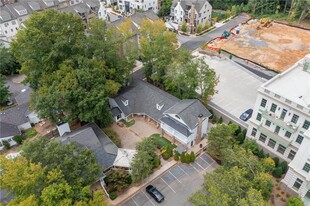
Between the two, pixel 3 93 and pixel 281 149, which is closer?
pixel 281 149

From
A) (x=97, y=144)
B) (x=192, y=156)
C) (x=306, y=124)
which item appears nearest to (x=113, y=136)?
(x=97, y=144)

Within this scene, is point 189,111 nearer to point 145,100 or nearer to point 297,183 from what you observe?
point 145,100

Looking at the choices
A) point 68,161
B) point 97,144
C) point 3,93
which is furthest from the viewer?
point 3,93

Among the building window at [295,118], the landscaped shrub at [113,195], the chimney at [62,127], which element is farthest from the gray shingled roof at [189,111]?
the chimney at [62,127]

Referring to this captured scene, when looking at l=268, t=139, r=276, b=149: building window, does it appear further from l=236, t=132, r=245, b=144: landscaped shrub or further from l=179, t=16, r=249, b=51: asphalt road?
l=179, t=16, r=249, b=51: asphalt road

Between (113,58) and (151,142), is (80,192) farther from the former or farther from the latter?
(113,58)

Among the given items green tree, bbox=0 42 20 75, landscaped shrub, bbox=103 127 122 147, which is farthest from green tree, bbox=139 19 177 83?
green tree, bbox=0 42 20 75

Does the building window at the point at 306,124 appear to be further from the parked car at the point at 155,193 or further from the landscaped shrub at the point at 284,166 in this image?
the parked car at the point at 155,193
